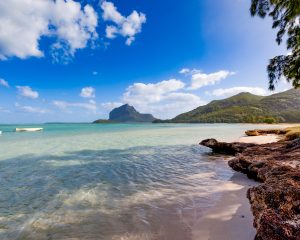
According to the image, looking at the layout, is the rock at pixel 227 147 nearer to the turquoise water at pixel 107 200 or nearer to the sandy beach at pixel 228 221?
the turquoise water at pixel 107 200

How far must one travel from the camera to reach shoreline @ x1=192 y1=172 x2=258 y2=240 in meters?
5.33

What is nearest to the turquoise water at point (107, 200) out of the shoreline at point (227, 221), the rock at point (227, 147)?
the shoreline at point (227, 221)

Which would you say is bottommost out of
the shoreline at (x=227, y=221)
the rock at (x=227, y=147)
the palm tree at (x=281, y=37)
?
the shoreline at (x=227, y=221)

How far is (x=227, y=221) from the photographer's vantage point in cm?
611

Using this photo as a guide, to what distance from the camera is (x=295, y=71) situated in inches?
582

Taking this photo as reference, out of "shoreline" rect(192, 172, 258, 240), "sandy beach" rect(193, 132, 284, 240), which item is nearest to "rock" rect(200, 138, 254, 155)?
"sandy beach" rect(193, 132, 284, 240)

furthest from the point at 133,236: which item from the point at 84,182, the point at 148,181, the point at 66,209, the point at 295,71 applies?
the point at 295,71

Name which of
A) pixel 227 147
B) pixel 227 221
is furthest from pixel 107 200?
pixel 227 147

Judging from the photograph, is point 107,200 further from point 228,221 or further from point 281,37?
point 281,37

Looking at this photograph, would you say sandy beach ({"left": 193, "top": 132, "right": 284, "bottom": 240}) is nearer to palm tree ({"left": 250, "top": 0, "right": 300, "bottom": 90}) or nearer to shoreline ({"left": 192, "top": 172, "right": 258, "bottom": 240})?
shoreline ({"left": 192, "top": 172, "right": 258, "bottom": 240})

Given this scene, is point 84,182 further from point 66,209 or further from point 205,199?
point 205,199

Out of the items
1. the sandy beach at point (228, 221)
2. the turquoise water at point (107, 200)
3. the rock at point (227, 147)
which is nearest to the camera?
the sandy beach at point (228, 221)

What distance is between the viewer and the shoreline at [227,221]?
5332 millimetres

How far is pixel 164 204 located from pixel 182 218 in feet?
4.08
